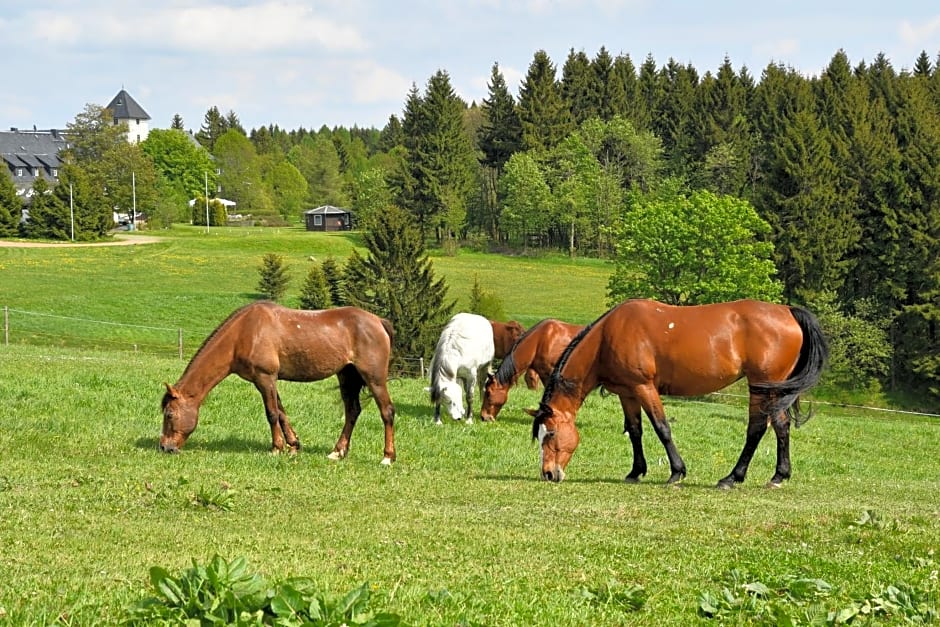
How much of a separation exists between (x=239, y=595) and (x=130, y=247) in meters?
85.1

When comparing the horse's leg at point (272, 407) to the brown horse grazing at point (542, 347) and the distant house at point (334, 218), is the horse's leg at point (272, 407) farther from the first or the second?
the distant house at point (334, 218)

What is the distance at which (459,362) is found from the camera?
2094 centimetres

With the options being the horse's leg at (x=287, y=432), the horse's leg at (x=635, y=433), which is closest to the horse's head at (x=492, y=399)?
the horse's leg at (x=287, y=432)

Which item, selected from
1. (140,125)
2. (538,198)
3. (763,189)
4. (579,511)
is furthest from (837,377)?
(140,125)

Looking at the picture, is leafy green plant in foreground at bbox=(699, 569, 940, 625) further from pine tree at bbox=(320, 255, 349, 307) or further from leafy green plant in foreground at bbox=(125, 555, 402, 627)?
pine tree at bbox=(320, 255, 349, 307)

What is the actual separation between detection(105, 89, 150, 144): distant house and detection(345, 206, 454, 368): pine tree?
11955 cm

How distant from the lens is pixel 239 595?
513 cm

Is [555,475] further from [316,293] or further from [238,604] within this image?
[316,293]

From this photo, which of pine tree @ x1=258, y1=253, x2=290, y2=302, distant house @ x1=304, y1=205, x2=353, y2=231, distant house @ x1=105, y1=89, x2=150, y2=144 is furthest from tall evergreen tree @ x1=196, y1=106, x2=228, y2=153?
pine tree @ x1=258, y1=253, x2=290, y2=302

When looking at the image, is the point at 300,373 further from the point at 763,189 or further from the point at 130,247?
the point at 130,247

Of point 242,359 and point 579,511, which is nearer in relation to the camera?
point 579,511

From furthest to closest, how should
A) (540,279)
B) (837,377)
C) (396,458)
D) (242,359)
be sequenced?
(540,279), (837,377), (396,458), (242,359)

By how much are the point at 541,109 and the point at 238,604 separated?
100m

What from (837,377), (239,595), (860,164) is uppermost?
(860,164)
